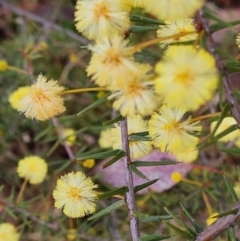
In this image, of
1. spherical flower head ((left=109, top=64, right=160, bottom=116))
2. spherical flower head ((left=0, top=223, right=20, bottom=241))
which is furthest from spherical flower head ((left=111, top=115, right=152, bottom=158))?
spherical flower head ((left=0, top=223, right=20, bottom=241))

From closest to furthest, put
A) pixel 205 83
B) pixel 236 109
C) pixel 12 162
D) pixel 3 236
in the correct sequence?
pixel 205 83
pixel 236 109
pixel 3 236
pixel 12 162

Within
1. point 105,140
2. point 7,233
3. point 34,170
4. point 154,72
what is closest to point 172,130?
point 154,72

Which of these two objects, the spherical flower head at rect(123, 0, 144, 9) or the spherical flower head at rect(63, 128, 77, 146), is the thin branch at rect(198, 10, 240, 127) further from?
the spherical flower head at rect(63, 128, 77, 146)

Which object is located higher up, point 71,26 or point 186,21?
point 71,26

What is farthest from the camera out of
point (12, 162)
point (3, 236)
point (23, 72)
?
point (12, 162)

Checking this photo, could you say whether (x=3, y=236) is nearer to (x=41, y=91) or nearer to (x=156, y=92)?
(x=41, y=91)

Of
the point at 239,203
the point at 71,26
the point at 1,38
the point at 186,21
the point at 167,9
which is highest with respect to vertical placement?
the point at 1,38

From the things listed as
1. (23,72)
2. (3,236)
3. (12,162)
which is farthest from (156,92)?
(12,162)
